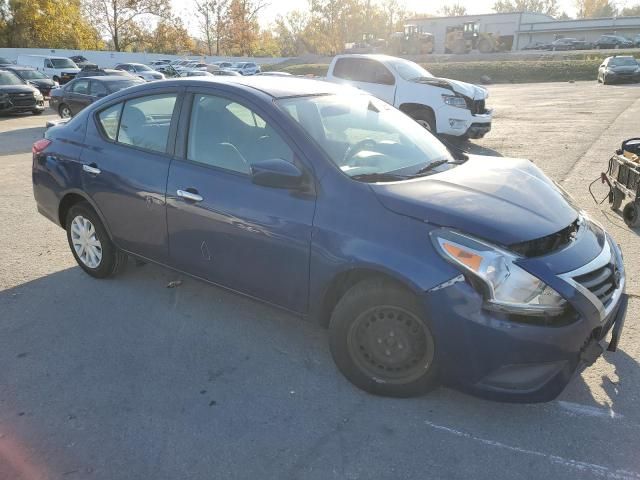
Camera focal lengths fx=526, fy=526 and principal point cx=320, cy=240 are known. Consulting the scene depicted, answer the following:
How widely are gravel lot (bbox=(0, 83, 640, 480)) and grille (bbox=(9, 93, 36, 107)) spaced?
1638 centimetres

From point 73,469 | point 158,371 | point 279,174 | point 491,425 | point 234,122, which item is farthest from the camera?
point 234,122

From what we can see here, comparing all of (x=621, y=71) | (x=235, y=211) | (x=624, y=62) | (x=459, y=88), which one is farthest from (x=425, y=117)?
(x=624, y=62)

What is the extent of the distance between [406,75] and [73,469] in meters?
10.2

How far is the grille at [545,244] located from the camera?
8.48ft

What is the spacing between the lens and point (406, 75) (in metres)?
11.1

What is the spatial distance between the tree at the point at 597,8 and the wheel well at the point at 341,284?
120235mm

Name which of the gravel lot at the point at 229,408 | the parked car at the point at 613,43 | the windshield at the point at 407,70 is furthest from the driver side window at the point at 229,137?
the parked car at the point at 613,43

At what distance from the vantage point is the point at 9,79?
18.8 metres

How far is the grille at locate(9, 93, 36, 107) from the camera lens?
17969 millimetres

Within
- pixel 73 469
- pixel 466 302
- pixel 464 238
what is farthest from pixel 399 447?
pixel 73 469

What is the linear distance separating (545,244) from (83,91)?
1547 cm

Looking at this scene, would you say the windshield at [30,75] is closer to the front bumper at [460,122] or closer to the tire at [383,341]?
the front bumper at [460,122]

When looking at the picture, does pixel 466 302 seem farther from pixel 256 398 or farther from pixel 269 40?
pixel 269 40

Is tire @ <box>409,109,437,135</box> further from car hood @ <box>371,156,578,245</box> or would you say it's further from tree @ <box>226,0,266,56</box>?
tree @ <box>226,0,266,56</box>
